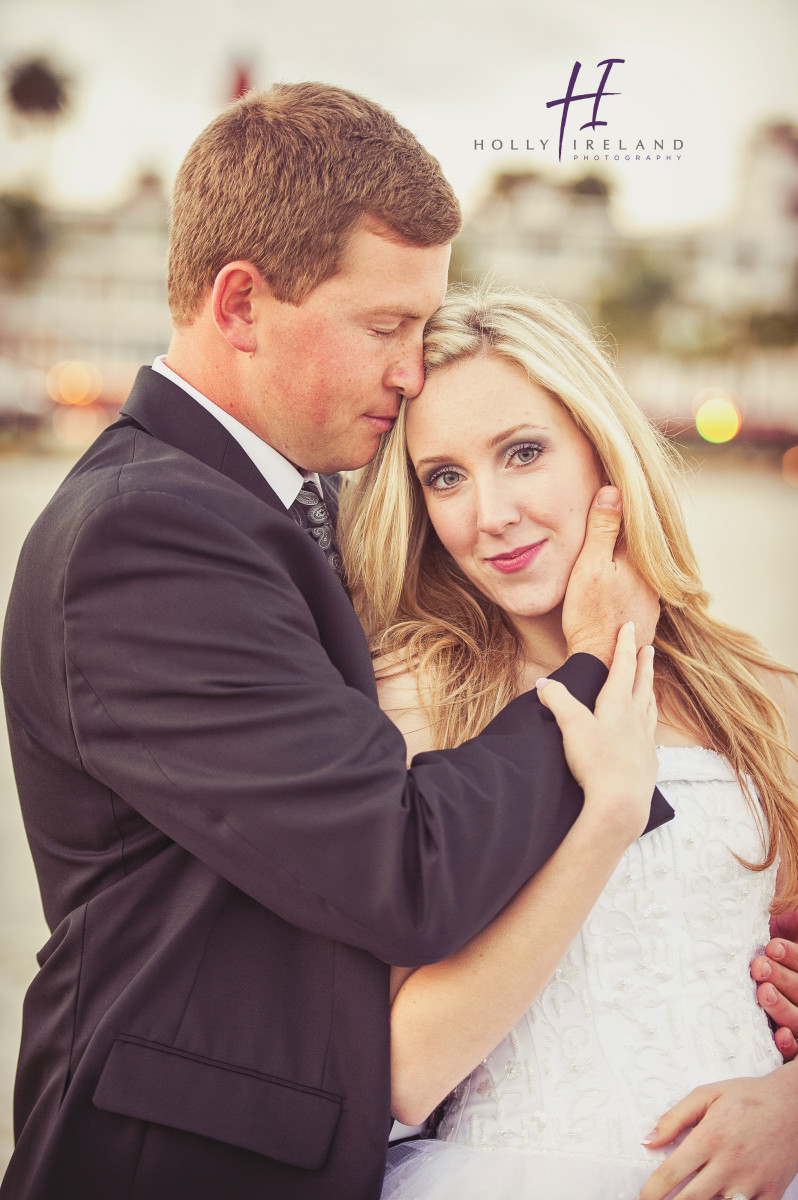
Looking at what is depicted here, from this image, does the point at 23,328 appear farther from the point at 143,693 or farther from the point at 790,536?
the point at 143,693

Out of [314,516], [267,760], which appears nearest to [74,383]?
[314,516]

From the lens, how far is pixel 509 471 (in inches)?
104

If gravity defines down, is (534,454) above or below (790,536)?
above

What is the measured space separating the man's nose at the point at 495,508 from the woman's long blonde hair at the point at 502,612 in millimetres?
271

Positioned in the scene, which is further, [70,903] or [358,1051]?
[70,903]

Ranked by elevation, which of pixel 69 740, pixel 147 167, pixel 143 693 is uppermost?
pixel 147 167

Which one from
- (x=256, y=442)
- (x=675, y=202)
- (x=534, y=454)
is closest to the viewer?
(x=256, y=442)

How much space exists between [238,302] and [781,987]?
1921mm

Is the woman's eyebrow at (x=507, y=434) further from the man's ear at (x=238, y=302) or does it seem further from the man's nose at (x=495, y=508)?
the man's ear at (x=238, y=302)

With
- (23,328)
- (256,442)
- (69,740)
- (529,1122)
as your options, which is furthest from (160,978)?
(23,328)

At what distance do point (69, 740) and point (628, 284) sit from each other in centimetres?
6766

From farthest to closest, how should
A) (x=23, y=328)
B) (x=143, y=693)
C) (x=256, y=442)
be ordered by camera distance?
(x=23, y=328) < (x=256, y=442) < (x=143, y=693)

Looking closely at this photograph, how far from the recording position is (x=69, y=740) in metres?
2.08

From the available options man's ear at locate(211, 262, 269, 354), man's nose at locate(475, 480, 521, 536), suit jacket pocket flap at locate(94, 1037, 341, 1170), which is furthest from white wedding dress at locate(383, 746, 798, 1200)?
man's ear at locate(211, 262, 269, 354)
